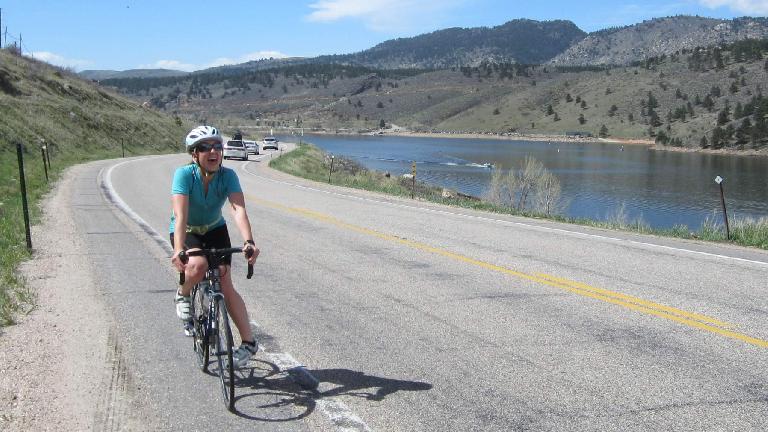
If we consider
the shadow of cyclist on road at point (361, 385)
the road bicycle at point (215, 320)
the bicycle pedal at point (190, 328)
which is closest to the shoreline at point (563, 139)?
the shadow of cyclist on road at point (361, 385)

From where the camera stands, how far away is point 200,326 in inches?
205

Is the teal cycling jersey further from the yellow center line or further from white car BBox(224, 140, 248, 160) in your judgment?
white car BBox(224, 140, 248, 160)

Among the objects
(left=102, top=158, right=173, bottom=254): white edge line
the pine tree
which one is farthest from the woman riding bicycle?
the pine tree

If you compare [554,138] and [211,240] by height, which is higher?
[211,240]

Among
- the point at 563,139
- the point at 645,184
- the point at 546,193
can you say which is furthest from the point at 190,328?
the point at 563,139

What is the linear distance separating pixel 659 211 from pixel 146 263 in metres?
33.9

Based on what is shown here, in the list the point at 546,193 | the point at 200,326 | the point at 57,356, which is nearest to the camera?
the point at 200,326

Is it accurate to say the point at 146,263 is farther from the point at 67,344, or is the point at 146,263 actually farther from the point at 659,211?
the point at 659,211

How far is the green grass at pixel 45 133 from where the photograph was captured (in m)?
10.8

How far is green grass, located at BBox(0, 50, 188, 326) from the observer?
1082 cm

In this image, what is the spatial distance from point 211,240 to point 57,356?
5.92ft

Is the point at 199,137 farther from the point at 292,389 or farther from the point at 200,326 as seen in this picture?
the point at 292,389

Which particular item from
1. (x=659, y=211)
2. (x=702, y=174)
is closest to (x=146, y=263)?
(x=659, y=211)

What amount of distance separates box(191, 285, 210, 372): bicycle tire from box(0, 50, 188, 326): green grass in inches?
109
